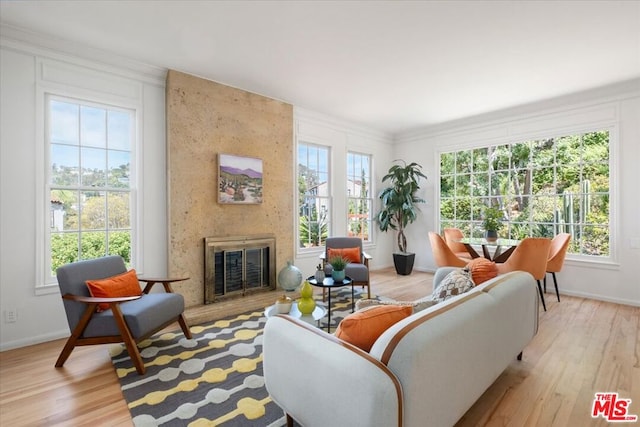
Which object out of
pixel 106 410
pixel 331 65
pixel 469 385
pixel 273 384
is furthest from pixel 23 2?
pixel 469 385

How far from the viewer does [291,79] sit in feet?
12.7

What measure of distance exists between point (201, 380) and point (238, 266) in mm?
2023

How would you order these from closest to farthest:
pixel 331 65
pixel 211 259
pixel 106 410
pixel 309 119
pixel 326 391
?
pixel 326 391
pixel 106 410
pixel 331 65
pixel 211 259
pixel 309 119

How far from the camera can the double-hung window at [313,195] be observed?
5.15 metres

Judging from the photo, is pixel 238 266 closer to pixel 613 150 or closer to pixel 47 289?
pixel 47 289

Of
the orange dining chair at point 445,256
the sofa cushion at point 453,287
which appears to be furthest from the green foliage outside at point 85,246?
the orange dining chair at point 445,256

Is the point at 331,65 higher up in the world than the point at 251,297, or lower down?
higher up

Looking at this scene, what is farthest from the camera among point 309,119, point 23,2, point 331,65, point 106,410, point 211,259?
point 309,119

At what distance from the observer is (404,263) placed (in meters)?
5.71

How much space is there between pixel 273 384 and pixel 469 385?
101 centimetres

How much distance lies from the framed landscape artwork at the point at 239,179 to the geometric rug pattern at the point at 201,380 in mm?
1726

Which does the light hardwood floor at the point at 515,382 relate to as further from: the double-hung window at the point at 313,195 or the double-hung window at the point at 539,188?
the double-hung window at the point at 313,195

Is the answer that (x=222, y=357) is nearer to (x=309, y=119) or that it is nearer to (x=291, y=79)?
(x=291, y=79)

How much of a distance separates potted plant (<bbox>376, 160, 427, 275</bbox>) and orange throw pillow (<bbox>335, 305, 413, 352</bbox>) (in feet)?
14.7
